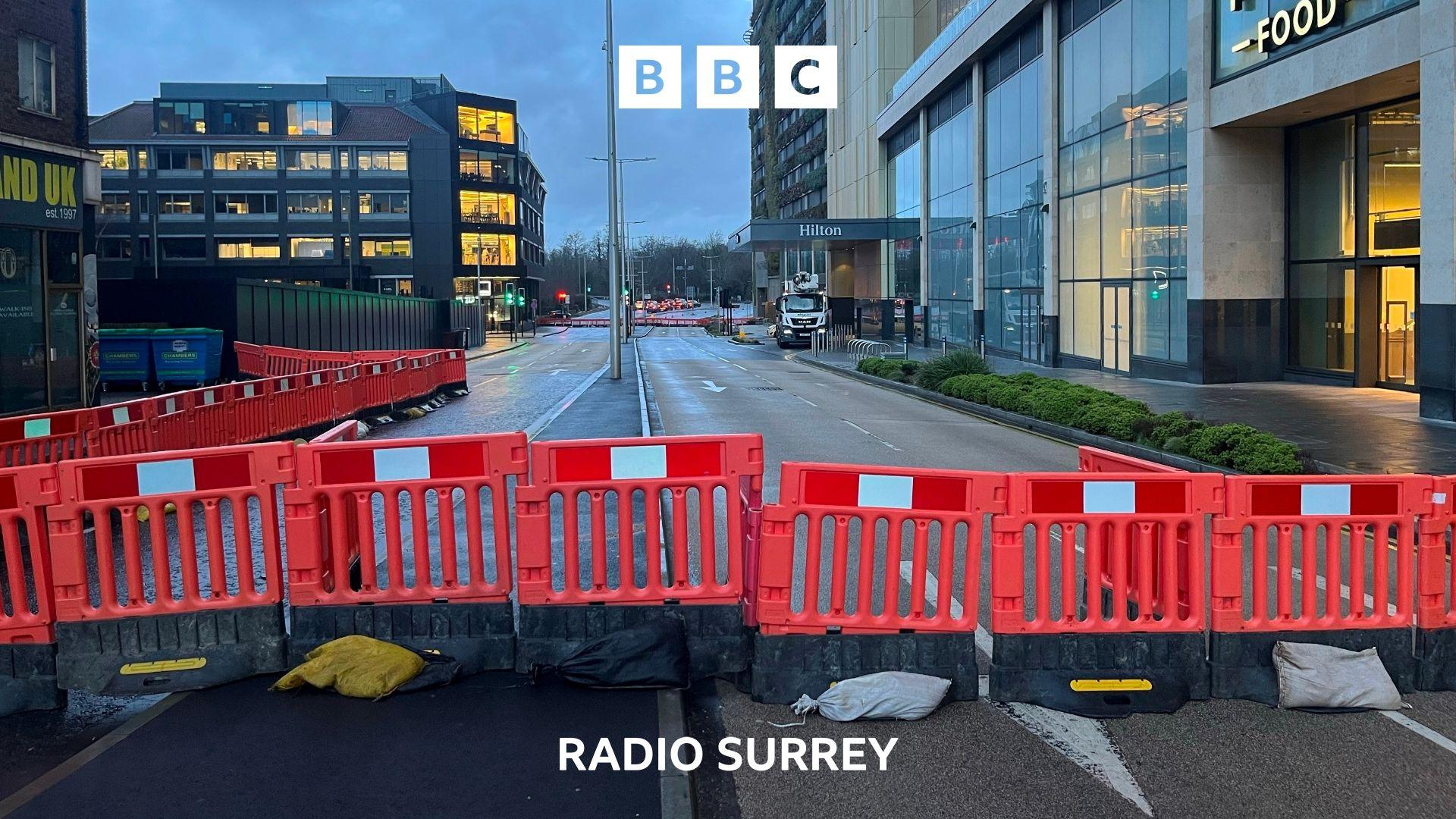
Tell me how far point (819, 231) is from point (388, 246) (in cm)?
4937

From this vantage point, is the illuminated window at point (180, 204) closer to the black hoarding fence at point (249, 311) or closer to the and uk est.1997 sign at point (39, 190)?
the black hoarding fence at point (249, 311)

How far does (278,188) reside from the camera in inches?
3757

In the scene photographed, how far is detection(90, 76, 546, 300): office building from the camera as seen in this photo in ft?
311

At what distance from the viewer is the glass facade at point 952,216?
155 ft

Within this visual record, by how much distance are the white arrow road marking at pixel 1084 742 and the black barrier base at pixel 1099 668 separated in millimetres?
112

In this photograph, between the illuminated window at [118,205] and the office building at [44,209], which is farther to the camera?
the illuminated window at [118,205]

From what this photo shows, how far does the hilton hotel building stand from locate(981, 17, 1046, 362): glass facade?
0.36 ft

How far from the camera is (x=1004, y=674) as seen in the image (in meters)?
6.24

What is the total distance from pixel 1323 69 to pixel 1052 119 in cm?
1457

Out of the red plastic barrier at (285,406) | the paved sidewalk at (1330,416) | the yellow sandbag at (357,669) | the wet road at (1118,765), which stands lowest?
the wet road at (1118,765)

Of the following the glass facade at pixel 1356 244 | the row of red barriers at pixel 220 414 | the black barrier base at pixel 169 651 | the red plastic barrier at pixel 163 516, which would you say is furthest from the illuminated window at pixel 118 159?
the black barrier base at pixel 169 651

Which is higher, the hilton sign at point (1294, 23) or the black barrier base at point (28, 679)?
the hilton sign at point (1294, 23)

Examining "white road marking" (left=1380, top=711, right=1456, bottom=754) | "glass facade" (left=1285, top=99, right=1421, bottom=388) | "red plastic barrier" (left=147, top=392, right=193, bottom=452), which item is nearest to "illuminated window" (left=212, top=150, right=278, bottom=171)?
"glass facade" (left=1285, top=99, right=1421, bottom=388)

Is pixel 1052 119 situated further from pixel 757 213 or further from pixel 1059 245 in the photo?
pixel 757 213
